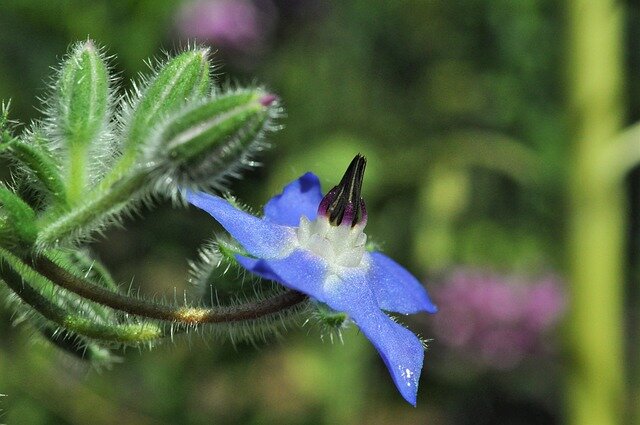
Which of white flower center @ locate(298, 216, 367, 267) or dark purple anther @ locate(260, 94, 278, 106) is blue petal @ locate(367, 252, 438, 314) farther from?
dark purple anther @ locate(260, 94, 278, 106)

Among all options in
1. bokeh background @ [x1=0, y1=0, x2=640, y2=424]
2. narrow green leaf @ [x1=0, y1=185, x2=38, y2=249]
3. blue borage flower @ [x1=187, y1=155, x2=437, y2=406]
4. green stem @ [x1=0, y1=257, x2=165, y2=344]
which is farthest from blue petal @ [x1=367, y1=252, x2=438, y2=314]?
bokeh background @ [x1=0, y1=0, x2=640, y2=424]

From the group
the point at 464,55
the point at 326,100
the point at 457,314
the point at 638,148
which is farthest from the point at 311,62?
the point at 638,148

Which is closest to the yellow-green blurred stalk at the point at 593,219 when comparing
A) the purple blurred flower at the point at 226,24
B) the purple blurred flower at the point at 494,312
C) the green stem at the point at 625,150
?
the green stem at the point at 625,150

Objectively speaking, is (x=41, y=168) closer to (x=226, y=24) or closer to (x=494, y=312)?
(x=226, y=24)

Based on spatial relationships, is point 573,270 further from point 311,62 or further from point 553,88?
point 311,62

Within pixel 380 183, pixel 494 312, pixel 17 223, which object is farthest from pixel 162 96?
pixel 494 312

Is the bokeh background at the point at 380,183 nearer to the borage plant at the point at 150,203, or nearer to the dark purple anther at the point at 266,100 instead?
the borage plant at the point at 150,203
